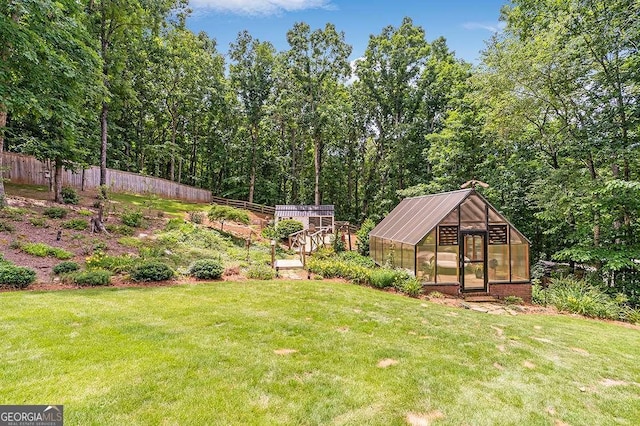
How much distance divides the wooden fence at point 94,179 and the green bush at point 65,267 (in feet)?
25.1

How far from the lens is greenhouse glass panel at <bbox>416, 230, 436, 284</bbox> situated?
9727mm

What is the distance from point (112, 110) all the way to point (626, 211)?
2384 centimetres

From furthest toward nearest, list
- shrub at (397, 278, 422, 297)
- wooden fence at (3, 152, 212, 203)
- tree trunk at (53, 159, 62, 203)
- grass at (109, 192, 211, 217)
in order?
grass at (109, 192, 211, 217), wooden fence at (3, 152, 212, 203), tree trunk at (53, 159, 62, 203), shrub at (397, 278, 422, 297)

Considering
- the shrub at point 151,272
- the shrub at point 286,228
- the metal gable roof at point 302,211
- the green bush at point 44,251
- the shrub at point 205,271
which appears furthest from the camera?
the metal gable roof at point 302,211

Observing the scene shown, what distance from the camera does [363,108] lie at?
1083 inches

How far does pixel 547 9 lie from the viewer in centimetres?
1387

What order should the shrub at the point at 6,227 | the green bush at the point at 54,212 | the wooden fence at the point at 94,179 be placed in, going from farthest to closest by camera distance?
the wooden fence at the point at 94,179 < the green bush at the point at 54,212 < the shrub at the point at 6,227

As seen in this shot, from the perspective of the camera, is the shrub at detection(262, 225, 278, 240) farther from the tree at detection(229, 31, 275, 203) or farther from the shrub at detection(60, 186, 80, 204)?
the tree at detection(229, 31, 275, 203)

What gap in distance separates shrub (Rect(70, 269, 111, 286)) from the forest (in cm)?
468

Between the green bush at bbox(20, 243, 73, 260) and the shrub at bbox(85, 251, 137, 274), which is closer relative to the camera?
the shrub at bbox(85, 251, 137, 274)

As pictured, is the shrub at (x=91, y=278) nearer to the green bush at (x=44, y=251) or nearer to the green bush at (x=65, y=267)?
the green bush at (x=65, y=267)

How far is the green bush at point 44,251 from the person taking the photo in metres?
8.70

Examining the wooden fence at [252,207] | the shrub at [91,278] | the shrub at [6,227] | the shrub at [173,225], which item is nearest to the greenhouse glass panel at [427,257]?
the shrub at [91,278]

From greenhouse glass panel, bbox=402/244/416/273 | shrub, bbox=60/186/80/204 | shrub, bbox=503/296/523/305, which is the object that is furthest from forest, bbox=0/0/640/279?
greenhouse glass panel, bbox=402/244/416/273
